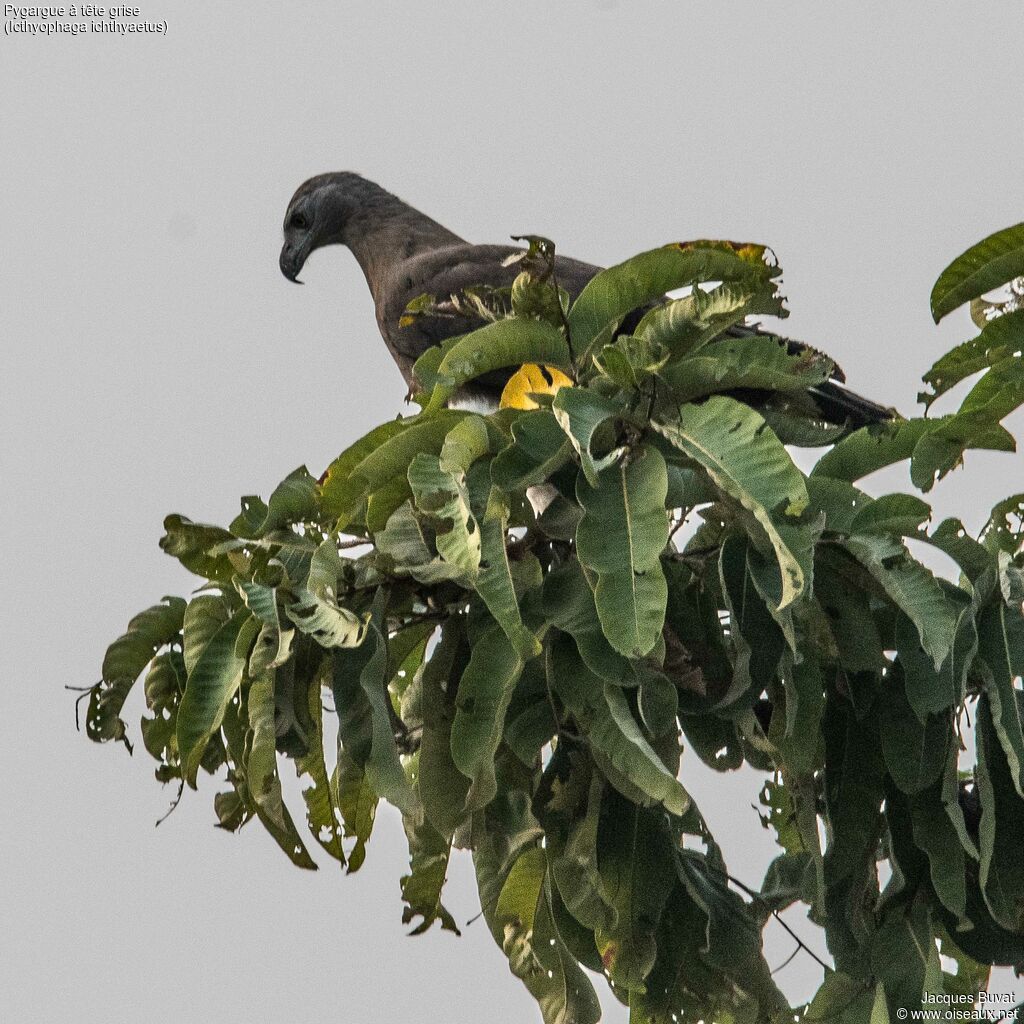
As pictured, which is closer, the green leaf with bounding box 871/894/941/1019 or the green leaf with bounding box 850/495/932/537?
the green leaf with bounding box 850/495/932/537

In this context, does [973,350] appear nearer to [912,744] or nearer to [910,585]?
[910,585]

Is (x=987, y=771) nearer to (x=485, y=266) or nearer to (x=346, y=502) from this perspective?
(x=346, y=502)

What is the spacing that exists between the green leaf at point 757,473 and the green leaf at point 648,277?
31 cm

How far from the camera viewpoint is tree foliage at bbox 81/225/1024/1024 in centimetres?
318

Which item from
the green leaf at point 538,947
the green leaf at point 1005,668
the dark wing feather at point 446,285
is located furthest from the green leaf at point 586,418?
the dark wing feather at point 446,285

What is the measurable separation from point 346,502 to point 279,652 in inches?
15.3

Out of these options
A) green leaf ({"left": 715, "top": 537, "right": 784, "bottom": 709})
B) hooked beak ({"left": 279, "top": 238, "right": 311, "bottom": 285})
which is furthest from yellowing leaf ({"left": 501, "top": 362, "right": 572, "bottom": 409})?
hooked beak ({"left": 279, "top": 238, "right": 311, "bottom": 285})

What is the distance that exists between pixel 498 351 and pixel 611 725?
0.82 m

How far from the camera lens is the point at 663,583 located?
2.99 metres

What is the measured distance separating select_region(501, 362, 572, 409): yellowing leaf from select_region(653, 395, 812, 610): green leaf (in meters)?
0.55

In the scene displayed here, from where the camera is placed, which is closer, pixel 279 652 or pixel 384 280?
pixel 279 652

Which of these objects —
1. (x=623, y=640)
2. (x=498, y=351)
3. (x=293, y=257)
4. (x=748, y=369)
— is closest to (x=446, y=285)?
(x=293, y=257)

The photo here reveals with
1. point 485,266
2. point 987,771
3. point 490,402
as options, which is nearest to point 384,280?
point 485,266

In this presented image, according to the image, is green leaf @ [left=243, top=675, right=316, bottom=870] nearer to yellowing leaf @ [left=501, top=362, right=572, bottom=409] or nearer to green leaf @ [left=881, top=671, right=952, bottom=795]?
yellowing leaf @ [left=501, top=362, right=572, bottom=409]
